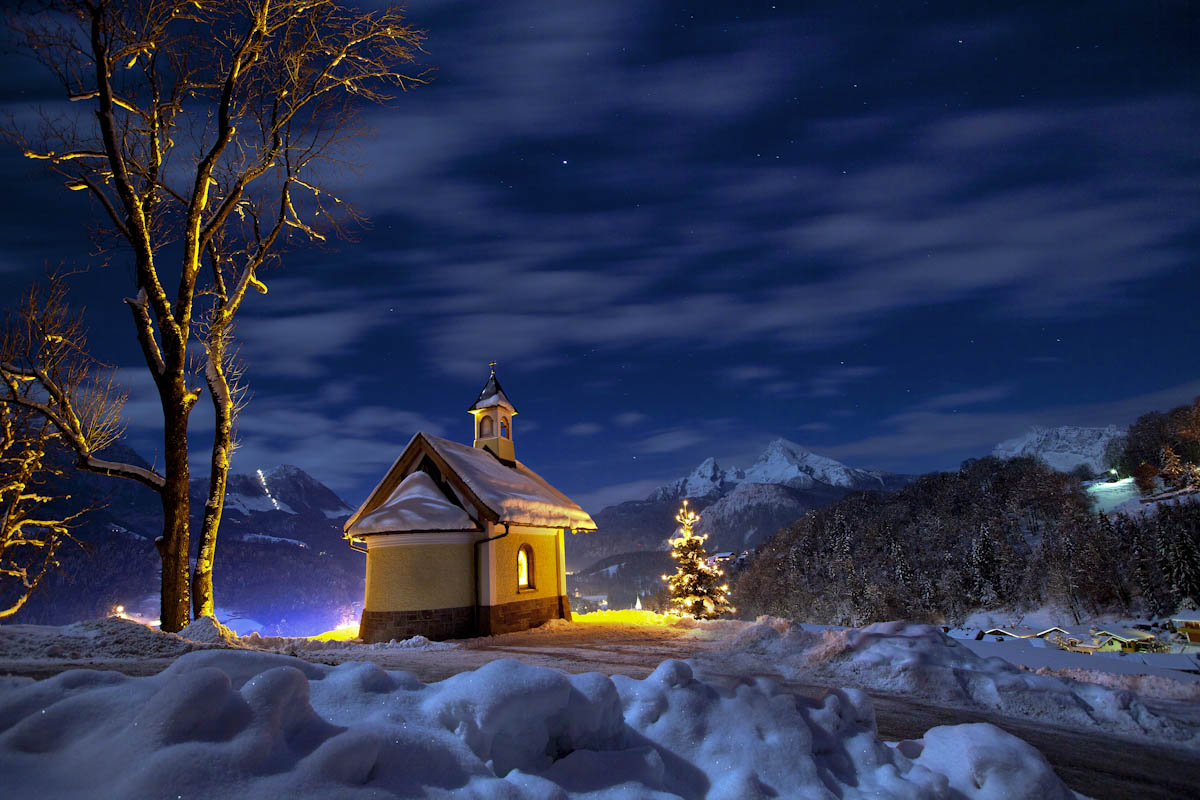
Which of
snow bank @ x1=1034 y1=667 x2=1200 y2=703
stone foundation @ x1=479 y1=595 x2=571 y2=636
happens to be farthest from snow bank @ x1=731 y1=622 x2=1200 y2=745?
stone foundation @ x1=479 y1=595 x2=571 y2=636

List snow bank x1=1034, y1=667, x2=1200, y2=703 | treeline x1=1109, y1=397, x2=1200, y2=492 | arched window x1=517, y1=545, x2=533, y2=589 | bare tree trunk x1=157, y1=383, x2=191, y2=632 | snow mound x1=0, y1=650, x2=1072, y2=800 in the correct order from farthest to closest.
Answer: treeline x1=1109, y1=397, x2=1200, y2=492, arched window x1=517, y1=545, x2=533, y2=589, bare tree trunk x1=157, y1=383, x2=191, y2=632, snow bank x1=1034, y1=667, x2=1200, y2=703, snow mound x1=0, y1=650, x2=1072, y2=800

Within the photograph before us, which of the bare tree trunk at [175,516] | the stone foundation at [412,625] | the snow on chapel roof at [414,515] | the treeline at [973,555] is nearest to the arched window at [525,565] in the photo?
the snow on chapel roof at [414,515]

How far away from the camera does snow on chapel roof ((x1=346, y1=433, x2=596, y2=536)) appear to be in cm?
1538

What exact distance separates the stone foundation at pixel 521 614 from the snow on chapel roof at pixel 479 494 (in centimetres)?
233

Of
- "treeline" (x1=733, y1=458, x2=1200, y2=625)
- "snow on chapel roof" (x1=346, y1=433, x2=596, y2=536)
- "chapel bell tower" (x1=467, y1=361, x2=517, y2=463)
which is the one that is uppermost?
"chapel bell tower" (x1=467, y1=361, x2=517, y2=463)

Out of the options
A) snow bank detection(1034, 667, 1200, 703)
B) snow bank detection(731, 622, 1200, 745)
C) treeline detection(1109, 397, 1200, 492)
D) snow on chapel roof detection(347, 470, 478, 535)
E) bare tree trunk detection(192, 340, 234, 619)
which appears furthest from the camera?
treeline detection(1109, 397, 1200, 492)

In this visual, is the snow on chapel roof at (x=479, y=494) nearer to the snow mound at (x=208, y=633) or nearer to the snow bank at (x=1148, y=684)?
the snow mound at (x=208, y=633)

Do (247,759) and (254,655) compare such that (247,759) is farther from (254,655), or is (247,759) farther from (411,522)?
(411,522)

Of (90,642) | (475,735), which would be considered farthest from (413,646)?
(475,735)

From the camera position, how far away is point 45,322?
12508 millimetres

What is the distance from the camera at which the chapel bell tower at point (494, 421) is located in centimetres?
2205

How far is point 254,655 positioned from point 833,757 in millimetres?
3849

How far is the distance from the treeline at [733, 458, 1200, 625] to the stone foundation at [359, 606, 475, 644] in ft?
218

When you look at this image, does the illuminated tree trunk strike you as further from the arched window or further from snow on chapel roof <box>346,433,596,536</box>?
the arched window
